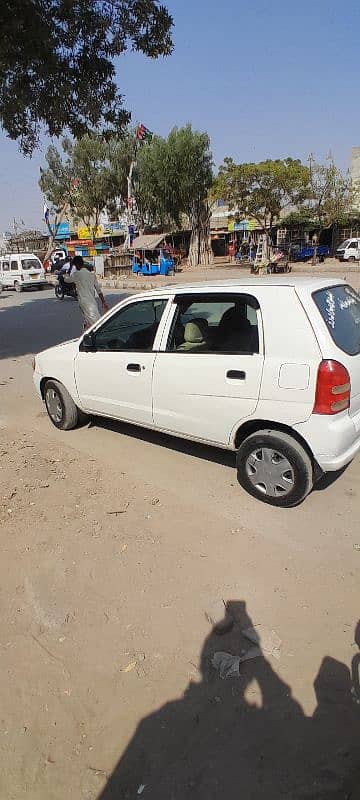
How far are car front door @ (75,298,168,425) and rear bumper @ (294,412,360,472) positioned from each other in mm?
Answer: 1436

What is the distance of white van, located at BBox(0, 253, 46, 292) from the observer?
83.6 feet

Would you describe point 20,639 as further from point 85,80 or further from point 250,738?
point 85,80

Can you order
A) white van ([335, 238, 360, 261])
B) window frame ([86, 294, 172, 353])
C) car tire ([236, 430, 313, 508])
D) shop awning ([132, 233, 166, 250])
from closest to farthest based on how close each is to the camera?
car tire ([236, 430, 313, 508]), window frame ([86, 294, 172, 353]), white van ([335, 238, 360, 261]), shop awning ([132, 233, 166, 250])

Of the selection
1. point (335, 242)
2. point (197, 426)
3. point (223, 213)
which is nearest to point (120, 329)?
point (197, 426)

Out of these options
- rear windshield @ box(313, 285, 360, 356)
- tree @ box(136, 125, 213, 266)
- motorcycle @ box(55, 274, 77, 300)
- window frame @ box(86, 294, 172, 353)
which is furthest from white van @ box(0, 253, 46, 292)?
rear windshield @ box(313, 285, 360, 356)

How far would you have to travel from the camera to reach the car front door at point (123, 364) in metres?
4.01

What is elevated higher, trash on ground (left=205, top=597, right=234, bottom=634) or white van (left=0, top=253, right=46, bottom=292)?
white van (left=0, top=253, right=46, bottom=292)

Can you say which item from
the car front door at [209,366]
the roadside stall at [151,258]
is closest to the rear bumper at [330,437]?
the car front door at [209,366]

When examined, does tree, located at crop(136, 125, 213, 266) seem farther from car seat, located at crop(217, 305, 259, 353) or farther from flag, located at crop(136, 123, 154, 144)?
car seat, located at crop(217, 305, 259, 353)

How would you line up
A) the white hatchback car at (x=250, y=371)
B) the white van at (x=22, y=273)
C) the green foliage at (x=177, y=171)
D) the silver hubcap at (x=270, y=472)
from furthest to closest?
the green foliage at (x=177, y=171)
the white van at (x=22, y=273)
the silver hubcap at (x=270, y=472)
the white hatchback car at (x=250, y=371)

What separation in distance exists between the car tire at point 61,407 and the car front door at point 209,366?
130cm

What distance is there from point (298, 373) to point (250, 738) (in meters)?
1.99

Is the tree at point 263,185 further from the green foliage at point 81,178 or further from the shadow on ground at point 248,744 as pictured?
the shadow on ground at point 248,744

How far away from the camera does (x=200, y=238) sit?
3875cm
